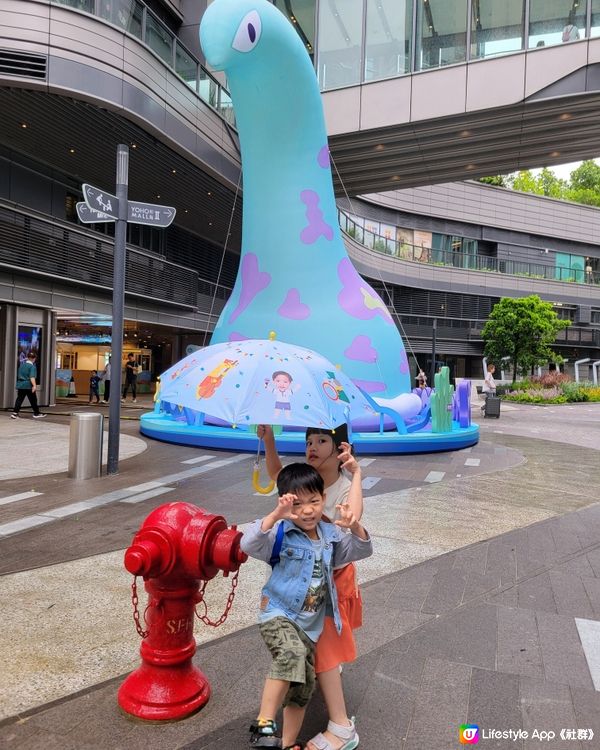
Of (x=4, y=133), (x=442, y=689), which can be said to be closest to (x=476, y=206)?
(x=4, y=133)

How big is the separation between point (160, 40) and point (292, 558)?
712 inches

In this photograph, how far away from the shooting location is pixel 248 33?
447 inches

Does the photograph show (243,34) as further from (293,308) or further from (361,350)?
(361,350)

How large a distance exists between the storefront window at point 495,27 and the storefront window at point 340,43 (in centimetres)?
358

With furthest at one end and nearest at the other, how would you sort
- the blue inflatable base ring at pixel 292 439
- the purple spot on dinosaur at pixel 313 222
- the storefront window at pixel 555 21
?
the storefront window at pixel 555 21 < the purple spot on dinosaur at pixel 313 222 < the blue inflatable base ring at pixel 292 439

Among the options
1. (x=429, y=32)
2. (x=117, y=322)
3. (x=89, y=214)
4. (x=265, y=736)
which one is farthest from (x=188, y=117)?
(x=265, y=736)

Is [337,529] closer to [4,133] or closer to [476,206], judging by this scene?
[4,133]

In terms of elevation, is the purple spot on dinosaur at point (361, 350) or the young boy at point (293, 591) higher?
the purple spot on dinosaur at point (361, 350)

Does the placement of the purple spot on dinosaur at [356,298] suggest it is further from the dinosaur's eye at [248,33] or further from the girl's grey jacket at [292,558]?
the girl's grey jacket at [292,558]

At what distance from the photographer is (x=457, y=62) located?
1825 centimetres

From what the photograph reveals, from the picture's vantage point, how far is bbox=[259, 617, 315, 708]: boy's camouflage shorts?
246 cm

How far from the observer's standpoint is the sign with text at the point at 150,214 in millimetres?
8258

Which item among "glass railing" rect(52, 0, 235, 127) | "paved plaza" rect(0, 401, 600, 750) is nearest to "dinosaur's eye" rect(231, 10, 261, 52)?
"glass railing" rect(52, 0, 235, 127)

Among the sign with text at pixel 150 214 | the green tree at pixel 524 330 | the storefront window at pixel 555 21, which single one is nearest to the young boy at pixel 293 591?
the sign with text at pixel 150 214
